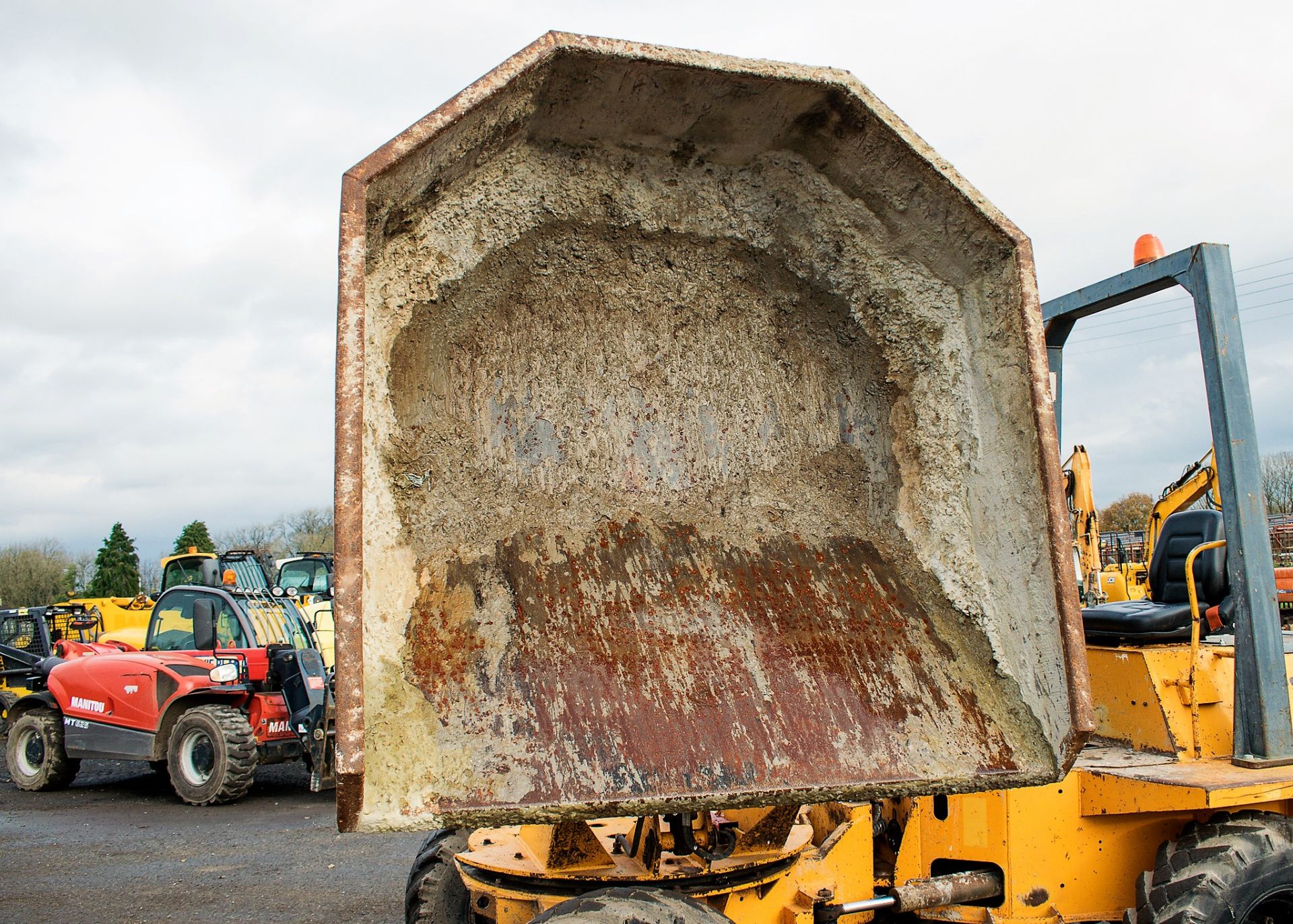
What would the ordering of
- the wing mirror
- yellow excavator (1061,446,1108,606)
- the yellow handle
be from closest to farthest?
the yellow handle
yellow excavator (1061,446,1108,606)
the wing mirror


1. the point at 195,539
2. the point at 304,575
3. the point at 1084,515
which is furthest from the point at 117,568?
the point at 1084,515

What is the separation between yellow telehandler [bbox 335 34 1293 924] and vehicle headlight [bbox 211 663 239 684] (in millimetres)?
5462

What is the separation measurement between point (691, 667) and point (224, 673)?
6754 millimetres

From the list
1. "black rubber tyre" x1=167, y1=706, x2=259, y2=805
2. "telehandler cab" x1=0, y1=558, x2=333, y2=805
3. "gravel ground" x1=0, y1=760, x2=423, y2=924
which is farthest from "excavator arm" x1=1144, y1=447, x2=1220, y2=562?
Result: "black rubber tyre" x1=167, y1=706, x2=259, y2=805

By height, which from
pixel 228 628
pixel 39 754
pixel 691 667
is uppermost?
pixel 228 628

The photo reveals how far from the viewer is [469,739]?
78.8 inches

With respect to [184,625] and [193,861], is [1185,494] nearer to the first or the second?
[193,861]

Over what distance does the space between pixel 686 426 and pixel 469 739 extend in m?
1.16

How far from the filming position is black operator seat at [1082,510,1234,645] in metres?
3.27

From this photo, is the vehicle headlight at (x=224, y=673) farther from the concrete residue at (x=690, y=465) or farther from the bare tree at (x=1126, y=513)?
the bare tree at (x=1126, y=513)

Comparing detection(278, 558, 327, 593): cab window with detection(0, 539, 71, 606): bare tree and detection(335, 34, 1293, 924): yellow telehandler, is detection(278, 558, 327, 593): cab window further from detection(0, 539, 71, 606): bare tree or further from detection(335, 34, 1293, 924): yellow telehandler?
detection(0, 539, 71, 606): bare tree

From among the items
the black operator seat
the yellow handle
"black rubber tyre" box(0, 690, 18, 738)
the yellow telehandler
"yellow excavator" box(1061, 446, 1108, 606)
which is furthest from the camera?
"black rubber tyre" box(0, 690, 18, 738)

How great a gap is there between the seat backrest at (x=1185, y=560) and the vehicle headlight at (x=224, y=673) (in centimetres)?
687

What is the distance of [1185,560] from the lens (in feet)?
11.6
